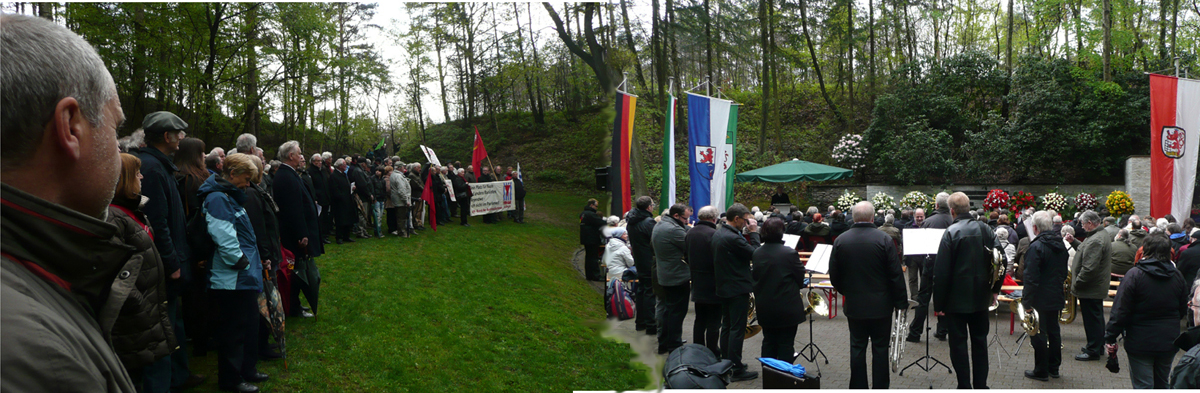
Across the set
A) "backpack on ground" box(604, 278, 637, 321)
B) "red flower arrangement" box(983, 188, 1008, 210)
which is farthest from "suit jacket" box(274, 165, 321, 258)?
"red flower arrangement" box(983, 188, 1008, 210)

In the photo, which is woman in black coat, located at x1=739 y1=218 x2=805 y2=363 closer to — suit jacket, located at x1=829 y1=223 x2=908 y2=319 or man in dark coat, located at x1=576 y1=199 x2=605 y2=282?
suit jacket, located at x1=829 y1=223 x2=908 y2=319

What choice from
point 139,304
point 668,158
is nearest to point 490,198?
point 668,158

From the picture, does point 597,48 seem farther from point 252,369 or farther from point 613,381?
point 252,369

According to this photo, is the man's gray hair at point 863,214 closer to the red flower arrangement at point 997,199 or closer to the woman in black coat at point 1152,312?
the woman in black coat at point 1152,312

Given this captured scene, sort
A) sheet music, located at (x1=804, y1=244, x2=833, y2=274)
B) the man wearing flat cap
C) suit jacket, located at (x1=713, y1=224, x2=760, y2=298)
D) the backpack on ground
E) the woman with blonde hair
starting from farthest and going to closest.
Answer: sheet music, located at (x1=804, y1=244, x2=833, y2=274) → suit jacket, located at (x1=713, y1=224, x2=760, y2=298) → the man wearing flat cap → the woman with blonde hair → the backpack on ground

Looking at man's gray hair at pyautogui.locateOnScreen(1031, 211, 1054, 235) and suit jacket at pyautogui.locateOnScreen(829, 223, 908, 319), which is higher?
man's gray hair at pyautogui.locateOnScreen(1031, 211, 1054, 235)

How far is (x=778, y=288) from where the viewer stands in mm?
5887

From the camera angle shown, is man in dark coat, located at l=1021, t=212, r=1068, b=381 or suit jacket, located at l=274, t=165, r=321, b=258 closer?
suit jacket, located at l=274, t=165, r=321, b=258

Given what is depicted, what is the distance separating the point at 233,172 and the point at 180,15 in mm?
8526

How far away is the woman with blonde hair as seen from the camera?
259cm

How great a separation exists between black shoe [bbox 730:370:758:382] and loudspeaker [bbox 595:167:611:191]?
5.27 metres

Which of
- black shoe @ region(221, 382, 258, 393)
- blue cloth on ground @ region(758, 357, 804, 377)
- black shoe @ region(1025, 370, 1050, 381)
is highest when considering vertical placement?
black shoe @ region(221, 382, 258, 393)

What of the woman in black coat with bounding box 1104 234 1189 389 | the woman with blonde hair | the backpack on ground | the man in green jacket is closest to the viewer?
the man in green jacket

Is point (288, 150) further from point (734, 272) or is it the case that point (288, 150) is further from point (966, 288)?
point (966, 288)
